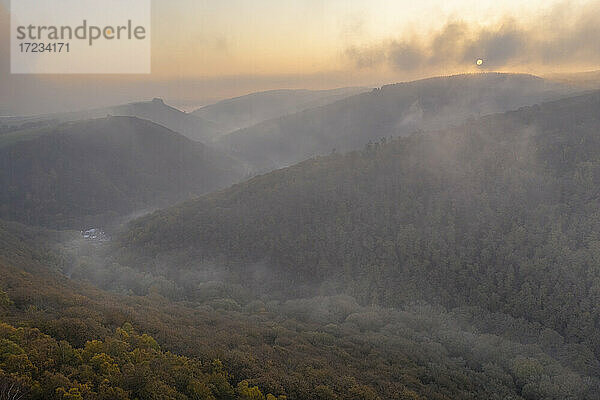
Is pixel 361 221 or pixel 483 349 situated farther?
pixel 361 221

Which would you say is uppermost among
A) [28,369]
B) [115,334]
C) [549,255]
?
[28,369]

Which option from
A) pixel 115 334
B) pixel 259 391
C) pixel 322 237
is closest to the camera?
pixel 259 391

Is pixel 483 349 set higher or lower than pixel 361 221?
lower

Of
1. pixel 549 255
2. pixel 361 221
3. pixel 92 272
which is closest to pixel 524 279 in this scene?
pixel 549 255

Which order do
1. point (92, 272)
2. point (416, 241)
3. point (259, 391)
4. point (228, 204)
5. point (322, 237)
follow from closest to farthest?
1. point (259, 391)
2. point (92, 272)
3. point (416, 241)
4. point (322, 237)
5. point (228, 204)

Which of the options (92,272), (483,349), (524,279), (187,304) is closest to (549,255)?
(524,279)

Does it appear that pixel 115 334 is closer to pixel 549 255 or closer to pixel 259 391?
pixel 259 391

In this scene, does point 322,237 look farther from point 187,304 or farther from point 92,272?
point 92,272
